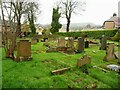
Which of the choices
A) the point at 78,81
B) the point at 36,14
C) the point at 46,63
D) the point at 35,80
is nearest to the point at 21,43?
the point at 46,63

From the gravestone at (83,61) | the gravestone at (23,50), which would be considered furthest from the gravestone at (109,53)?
the gravestone at (23,50)

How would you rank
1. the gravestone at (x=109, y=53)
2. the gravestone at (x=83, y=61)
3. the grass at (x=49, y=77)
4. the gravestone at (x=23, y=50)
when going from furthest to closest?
the gravestone at (x=109, y=53), the gravestone at (x=23, y=50), the gravestone at (x=83, y=61), the grass at (x=49, y=77)

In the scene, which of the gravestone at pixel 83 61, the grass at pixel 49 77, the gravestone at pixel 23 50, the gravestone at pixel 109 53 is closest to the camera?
the grass at pixel 49 77

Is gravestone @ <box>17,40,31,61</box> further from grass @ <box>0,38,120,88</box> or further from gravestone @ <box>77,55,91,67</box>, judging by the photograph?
gravestone @ <box>77,55,91,67</box>

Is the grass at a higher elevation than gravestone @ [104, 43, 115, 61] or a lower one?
lower

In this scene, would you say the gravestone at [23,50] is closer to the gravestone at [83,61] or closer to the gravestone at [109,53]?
the gravestone at [83,61]

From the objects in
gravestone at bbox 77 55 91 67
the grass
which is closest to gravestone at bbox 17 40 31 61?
the grass

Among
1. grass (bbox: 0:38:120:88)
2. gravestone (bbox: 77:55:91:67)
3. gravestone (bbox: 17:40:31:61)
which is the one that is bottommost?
grass (bbox: 0:38:120:88)

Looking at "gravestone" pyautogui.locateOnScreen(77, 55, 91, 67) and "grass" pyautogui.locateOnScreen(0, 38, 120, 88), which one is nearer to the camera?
"grass" pyautogui.locateOnScreen(0, 38, 120, 88)

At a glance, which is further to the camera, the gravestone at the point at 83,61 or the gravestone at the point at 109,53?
the gravestone at the point at 109,53

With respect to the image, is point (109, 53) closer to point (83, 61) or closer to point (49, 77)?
point (83, 61)

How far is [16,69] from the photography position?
31.4ft

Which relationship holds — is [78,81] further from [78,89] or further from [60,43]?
[60,43]

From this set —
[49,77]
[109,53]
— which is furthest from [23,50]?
[109,53]
